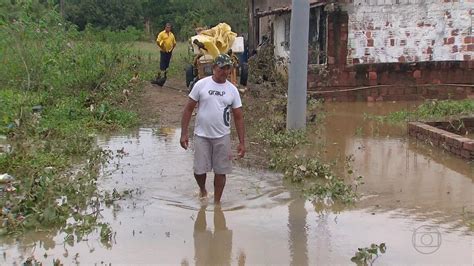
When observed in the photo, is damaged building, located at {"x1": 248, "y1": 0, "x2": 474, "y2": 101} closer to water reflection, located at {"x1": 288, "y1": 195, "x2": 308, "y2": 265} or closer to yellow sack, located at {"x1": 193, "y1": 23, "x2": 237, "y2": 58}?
yellow sack, located at {"x1": 193, "y1": 23, "x2": 237, "y2": 58}

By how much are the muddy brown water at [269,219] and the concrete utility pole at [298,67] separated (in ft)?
3.68

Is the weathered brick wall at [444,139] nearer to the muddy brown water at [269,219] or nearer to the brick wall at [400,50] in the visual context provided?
the muddy brown water at [269,219]

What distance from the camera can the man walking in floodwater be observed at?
257 inches

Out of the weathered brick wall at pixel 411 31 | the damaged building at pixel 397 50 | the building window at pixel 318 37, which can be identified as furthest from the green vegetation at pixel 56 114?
the weathered brick wall at pixel 411 31

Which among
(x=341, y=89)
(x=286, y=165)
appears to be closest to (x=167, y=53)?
(x=341, y=89)

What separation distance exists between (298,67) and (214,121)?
4.16m

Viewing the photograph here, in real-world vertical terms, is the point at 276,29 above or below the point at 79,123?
above

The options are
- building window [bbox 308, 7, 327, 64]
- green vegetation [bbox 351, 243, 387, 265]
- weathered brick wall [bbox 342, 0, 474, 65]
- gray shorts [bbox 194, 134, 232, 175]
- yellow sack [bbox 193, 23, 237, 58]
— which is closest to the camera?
green vegetation [bbox 351, 243, 387, 265]

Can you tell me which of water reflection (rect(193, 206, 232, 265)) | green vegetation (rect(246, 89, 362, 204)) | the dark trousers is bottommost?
water reflection (rect(193, 206, 232, 265))

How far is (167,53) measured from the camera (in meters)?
18.2

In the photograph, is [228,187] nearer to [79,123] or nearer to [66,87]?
[79,123]

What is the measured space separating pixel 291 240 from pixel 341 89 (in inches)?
393

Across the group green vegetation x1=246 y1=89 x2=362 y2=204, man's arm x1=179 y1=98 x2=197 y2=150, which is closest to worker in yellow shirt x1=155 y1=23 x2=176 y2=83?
green vegetation x1=246 y1=89 x2=362 y2=204

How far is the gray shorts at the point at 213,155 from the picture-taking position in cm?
664
